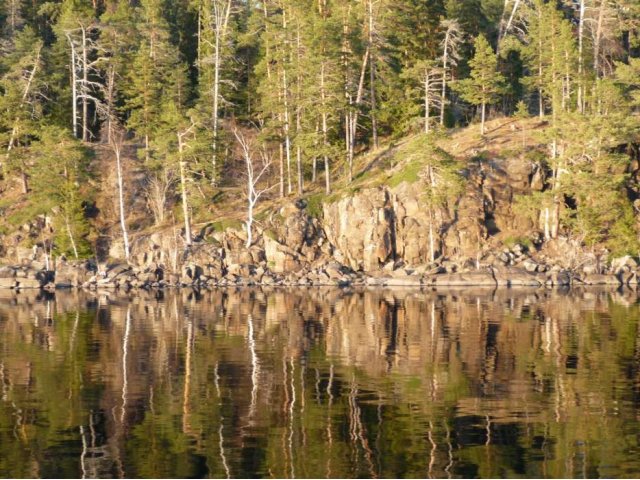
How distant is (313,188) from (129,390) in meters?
52.1

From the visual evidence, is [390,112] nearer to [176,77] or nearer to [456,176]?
[456,176]

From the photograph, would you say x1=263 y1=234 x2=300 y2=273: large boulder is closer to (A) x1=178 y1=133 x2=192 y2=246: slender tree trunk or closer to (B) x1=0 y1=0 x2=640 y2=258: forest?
(B) x1=0 y1=0 x2=640 y2=258: forest

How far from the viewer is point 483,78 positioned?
2904 inches

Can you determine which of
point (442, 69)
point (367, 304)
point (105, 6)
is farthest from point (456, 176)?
point (105, 6)

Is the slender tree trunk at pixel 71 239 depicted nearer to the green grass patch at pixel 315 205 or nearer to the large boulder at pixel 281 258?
the large boulder at pixel 281 258

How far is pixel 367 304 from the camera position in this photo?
5022 centimetres

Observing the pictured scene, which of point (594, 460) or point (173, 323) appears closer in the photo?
point (594, 460)

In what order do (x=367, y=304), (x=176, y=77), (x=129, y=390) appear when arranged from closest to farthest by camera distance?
(x=129, y=390), (x=367, y=304), (x=176, y=77)

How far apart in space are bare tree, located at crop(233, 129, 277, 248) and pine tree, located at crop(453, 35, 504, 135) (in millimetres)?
19650

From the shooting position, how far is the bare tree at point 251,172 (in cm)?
6894

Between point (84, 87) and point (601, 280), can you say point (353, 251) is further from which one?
point (84, 87)

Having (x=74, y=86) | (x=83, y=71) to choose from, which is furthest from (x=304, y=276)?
(x=83, y=71)

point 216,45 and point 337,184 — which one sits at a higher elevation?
point 216,45

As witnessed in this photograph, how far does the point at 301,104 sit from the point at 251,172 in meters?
7.85
